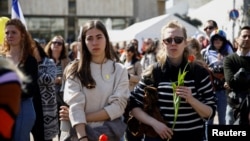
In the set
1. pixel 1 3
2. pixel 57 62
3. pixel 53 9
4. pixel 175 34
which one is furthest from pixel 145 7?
pixel 175 34

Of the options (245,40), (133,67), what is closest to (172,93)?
(245,40)

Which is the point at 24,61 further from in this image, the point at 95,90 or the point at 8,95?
the point at 8,95

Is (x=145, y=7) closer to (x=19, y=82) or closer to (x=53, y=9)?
(x=53, y=9)

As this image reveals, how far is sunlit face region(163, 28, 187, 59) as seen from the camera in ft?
11.9

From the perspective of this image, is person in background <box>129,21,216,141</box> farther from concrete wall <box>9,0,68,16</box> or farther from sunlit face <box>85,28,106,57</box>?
concrete wall <box>9,0,68,16</box>

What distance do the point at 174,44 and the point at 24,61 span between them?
1.55 meters

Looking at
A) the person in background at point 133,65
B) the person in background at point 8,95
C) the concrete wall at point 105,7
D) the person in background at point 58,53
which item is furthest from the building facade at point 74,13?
the person in background at point 8,95

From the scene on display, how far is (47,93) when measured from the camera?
197 inches

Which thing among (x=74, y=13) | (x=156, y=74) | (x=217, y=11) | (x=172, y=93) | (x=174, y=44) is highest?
(x=74, y=13)

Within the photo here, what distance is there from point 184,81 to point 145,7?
46624 mm

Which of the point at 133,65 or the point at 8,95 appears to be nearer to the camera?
the point at 8,95

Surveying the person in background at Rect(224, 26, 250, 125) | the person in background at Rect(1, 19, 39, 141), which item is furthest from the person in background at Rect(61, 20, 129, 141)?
the person in background at Rect(224, 26, 250, 125)

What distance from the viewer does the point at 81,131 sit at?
343 centimetres

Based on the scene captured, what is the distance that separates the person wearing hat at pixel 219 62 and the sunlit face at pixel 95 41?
3787 millimetres
